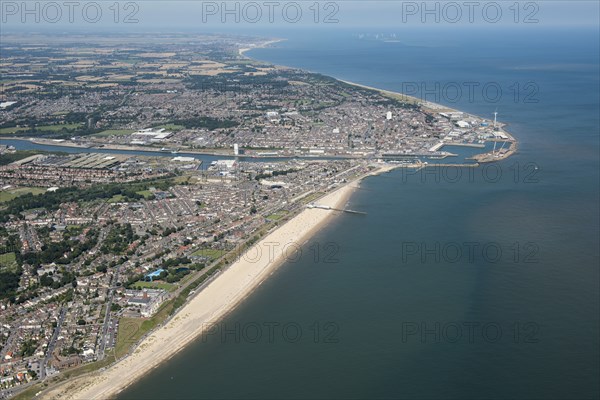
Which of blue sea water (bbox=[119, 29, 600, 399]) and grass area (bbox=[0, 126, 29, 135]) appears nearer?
blue sea water (bbox=[119, 29, 600, 399])

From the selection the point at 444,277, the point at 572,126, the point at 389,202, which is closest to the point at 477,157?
the point at 389,202

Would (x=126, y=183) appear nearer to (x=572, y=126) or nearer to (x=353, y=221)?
(x=353, y=221)

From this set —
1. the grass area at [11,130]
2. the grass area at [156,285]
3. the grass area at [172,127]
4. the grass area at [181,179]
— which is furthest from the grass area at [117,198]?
the grass area at [11,130]

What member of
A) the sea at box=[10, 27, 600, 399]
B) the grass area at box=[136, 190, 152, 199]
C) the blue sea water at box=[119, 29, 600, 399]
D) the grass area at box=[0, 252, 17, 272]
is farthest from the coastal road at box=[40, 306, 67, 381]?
the grass area at box=[136, 190, 152, 199]

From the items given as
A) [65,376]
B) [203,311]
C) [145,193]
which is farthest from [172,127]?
[65,376]

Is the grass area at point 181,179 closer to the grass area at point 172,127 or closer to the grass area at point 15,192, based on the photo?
the grass area at point 15,192

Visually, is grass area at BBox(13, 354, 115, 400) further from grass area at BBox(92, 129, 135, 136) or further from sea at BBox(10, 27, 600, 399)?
grass area at BBox(92, 129, 135, 136)
